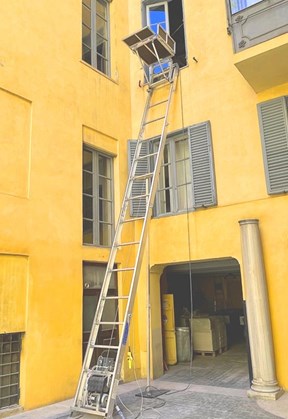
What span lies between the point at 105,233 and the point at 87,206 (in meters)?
0.72

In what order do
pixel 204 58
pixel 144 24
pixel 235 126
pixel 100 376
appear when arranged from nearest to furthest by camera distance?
pixel 100 376 → pixel 235 126 → pixel 204 58 → pixel 144 24

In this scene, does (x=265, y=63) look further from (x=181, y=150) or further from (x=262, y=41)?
(x=181, y=150)

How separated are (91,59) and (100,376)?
259 inches

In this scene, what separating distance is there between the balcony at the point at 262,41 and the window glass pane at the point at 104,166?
3.42 meters

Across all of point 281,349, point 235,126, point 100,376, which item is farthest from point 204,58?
point 100,376

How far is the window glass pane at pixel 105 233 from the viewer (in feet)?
26.3

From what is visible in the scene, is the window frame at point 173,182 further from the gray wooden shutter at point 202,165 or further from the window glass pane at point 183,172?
the gray wooden shutter at point 202,165

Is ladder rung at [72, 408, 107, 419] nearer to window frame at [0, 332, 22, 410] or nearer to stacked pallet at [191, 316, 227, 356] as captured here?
window frame at [0, 332, 22, 410]

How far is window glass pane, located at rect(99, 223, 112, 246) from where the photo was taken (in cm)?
803

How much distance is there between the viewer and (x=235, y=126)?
7602mm

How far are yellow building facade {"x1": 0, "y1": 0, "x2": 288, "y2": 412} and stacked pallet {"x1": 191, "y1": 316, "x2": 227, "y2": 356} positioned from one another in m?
2.25

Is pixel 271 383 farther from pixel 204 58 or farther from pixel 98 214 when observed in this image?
pixel 204 58

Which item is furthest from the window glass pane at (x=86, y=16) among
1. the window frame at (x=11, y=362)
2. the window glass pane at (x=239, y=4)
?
the window frame at (x=11, y=362)

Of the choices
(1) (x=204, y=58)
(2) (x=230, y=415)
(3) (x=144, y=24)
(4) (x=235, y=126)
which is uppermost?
(3) (x=144, y=24)
